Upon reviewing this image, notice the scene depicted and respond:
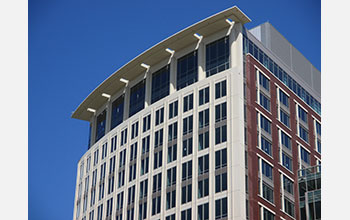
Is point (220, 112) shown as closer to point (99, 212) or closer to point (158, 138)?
point (158, 138)

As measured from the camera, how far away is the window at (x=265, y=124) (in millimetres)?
67938

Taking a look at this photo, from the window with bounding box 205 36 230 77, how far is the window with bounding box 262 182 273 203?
15.4 m

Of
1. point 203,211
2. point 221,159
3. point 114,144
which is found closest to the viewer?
point 203,211

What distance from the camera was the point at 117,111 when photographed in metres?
85.7

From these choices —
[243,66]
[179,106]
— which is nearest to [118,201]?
[179,106]

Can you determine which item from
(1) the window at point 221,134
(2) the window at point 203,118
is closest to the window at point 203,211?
(1) the window at point 221,134

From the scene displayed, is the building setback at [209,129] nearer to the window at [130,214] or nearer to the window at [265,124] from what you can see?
the window at [265,124]

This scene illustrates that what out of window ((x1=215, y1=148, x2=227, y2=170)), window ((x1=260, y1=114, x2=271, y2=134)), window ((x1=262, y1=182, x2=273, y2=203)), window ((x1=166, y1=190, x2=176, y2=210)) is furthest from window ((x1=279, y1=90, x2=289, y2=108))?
window ((x1=166, y1=190, x2=176, y2=210))

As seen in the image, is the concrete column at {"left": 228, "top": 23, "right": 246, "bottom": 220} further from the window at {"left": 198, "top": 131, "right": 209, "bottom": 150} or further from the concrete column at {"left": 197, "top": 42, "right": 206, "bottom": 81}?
the concrete column at {"left": 197, "top": 42, "right": 206, "bottom": 81}

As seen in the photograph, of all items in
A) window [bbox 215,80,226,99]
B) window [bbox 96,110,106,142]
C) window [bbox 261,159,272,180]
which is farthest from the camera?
window [bbox 96,110,106,142]

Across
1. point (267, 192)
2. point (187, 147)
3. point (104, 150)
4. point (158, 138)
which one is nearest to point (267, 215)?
point (267, 192)

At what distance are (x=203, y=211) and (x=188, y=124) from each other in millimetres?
12229

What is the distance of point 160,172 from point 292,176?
1713 cm

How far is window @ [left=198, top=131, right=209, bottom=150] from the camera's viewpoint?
64.7m
